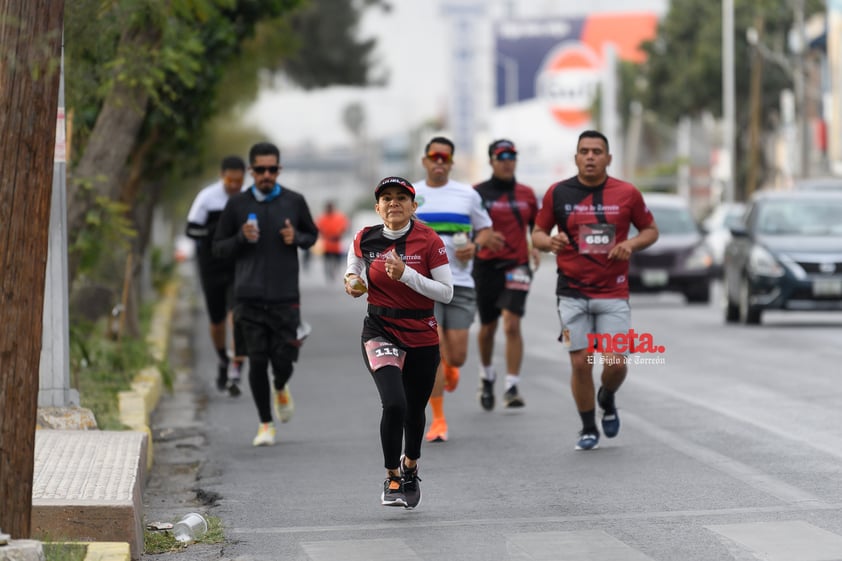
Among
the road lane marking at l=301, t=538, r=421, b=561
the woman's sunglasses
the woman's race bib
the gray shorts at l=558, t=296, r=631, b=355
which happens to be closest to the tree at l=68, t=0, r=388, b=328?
the woman's sunglasses

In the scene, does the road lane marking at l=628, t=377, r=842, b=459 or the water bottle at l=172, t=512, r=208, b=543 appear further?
the road lane marking at l=628, t=377, r=842, b=459

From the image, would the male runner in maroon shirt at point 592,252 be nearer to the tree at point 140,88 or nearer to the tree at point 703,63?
the tree at point 140,88

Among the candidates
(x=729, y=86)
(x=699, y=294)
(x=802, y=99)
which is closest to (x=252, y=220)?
(x=699, y=294)

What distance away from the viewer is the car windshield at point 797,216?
2245 centimetres

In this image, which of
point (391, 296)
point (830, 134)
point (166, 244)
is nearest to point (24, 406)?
point (391, 296)

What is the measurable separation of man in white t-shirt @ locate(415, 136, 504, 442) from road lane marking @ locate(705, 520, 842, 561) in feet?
13.6

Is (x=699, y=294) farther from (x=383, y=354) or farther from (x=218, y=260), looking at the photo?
(x=383, y=354)

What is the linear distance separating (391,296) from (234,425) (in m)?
4.69

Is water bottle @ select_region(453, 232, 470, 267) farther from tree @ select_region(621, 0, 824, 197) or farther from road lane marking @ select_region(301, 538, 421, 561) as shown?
tree @ select_region(621, 0, 824, 197)

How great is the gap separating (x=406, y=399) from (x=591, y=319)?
2207 millimetres

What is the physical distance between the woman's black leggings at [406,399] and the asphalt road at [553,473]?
0.32m

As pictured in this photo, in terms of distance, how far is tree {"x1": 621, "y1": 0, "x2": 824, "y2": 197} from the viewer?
62.1 m

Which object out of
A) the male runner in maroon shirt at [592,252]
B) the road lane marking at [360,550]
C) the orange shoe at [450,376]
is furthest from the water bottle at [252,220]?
the road lane marking at [360,550]

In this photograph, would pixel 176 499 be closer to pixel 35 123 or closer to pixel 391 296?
pixel 391 296
